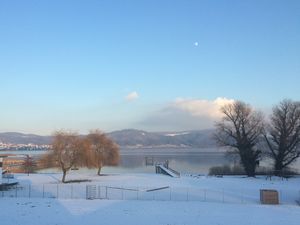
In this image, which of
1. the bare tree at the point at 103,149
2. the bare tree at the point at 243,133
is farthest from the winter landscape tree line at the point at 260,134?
the bare tree at the point at 103,149

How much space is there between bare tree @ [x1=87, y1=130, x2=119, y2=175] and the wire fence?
26.2m

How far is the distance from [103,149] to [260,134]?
86.6 ft

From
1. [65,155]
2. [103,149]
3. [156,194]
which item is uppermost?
[103,149]

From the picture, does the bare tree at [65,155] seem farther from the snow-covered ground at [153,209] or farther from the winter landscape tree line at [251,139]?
the snow-covered ground at [153,209]

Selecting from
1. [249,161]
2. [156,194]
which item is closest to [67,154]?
[156,194]

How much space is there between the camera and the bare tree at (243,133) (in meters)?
68.5

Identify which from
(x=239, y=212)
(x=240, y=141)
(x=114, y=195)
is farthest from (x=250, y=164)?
(x=239, y=212)

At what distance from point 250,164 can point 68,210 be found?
1733 inches

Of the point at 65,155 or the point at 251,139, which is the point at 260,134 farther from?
the point at 65,155

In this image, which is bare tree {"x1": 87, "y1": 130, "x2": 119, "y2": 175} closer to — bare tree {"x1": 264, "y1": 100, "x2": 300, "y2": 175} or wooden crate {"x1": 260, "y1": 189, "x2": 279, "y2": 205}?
bare tree {"x1": 264, "y1": 100, "x2": 300, "y2": 175}

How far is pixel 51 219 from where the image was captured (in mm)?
26188

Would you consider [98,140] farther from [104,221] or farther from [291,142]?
[104,221]

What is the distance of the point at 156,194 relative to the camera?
4053cm

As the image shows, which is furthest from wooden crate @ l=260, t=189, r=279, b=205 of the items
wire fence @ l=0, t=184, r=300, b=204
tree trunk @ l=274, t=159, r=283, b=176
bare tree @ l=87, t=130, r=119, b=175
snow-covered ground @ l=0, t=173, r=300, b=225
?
bare tree @ l=87, t=130, r=119, b=175
